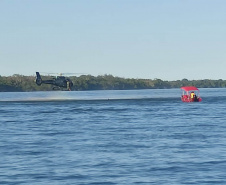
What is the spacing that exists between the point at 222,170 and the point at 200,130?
22.7m

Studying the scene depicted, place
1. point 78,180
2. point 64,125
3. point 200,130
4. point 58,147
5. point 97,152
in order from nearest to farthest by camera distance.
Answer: point 78,180 < point 97,152 < point 58,147 < point 200,130 < point 64,125

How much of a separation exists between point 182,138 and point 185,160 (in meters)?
12.1

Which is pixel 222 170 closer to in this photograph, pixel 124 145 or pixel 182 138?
pixel 124 145

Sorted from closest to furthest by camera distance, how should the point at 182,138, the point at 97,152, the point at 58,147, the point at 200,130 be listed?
the point at 97,152 → the point at 58,147 → the point at 182,138 → the point at 200,130

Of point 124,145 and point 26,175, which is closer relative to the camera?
point 26,175

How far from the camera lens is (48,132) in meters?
56.0

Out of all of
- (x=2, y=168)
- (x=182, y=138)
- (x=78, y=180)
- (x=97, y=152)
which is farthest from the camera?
(x=182, y=138)

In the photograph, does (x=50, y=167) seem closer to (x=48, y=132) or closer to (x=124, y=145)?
(x=124, y=145)

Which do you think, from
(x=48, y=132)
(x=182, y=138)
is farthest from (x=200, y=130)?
(x=48, y=132)

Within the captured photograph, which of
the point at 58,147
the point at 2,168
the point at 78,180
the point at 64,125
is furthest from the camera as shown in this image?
the point at 64,125

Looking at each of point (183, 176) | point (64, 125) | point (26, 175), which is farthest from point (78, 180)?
point (64, 125)

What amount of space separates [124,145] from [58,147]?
14.6 feet

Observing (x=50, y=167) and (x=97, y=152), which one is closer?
(x=50, y=167)

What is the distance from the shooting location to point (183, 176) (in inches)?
1248
